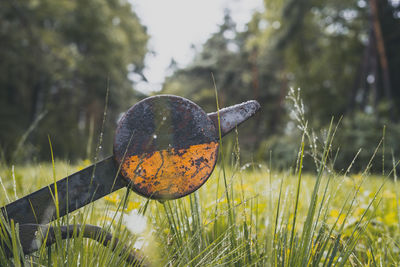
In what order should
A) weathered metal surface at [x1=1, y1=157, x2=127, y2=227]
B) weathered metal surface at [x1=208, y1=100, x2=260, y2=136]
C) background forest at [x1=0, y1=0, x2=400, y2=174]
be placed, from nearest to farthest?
1. weathered metal surface at [x1=1, y1=157, x2=127, y2=227]
2. weathered metal surface at [x1=208, y1=100, x2=260, y2=136]
3. background forest at [x1=0, y1=0, x2=400, y2=174]

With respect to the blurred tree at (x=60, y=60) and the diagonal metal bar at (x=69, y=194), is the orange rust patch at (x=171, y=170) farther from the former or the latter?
the blurred tree at (x=60, y=60)

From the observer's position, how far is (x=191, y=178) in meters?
0.88

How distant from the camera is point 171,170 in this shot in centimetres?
86

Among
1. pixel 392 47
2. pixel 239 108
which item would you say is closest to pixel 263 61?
pixel 392 47

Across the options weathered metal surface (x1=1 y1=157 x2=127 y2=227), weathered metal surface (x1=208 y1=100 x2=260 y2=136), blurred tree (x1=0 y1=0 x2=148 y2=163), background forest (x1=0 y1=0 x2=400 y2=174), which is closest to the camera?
weathered metal surface (x1=1 y1=157 x2=127 y2=227)

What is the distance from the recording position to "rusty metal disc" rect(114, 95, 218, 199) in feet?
2.74

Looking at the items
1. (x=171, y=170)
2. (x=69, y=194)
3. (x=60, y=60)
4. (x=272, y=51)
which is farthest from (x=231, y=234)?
(x=272, y=51)

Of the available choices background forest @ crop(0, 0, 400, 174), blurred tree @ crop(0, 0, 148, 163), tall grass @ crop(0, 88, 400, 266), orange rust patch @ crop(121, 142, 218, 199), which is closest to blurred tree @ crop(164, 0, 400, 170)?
background forest @ crop(0, 0, 400, 174)

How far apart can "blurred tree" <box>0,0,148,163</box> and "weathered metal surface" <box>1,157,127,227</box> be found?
33.8 ft

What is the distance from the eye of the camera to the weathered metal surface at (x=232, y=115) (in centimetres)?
91

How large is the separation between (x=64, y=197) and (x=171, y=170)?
0.29 metres

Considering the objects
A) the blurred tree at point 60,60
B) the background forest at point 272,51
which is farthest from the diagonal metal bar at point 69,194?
the blurred tree at point 60,60

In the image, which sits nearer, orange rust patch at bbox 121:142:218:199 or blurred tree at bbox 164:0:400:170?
orange rust patch at bbox 121:142:218:199

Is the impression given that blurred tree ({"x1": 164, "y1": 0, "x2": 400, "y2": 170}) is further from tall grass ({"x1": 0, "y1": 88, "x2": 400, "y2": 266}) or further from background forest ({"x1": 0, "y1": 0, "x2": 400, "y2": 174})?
tall grass ({"x1": 0, "y1": 88, "x2": 400, "y2": 266})
